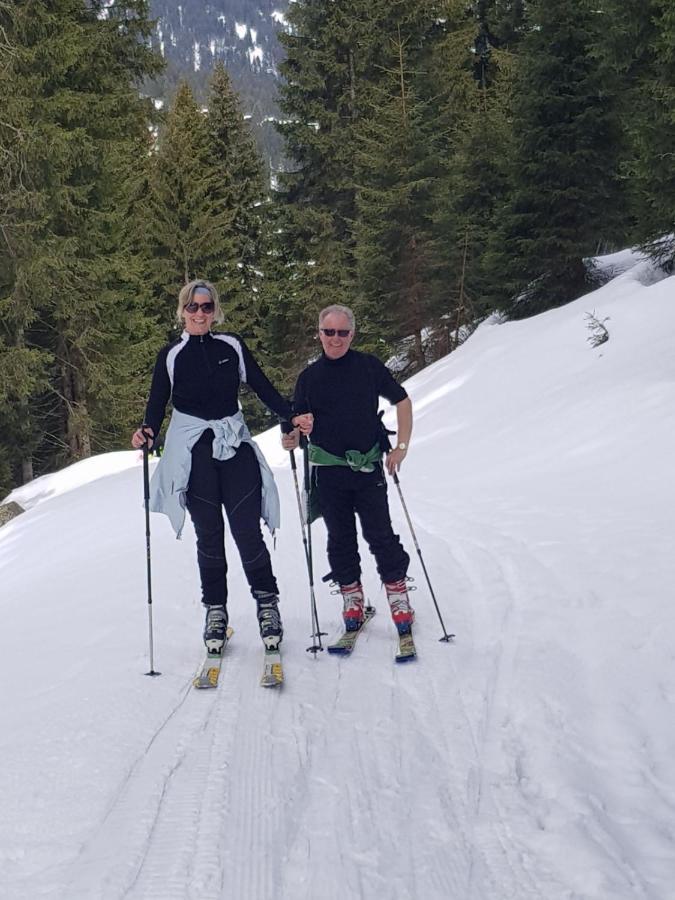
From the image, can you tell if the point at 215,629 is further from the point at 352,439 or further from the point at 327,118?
the point at 327,118

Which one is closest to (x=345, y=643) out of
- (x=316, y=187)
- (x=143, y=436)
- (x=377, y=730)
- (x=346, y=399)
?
(x=377, y=730)

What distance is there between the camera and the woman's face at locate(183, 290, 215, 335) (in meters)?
4.19

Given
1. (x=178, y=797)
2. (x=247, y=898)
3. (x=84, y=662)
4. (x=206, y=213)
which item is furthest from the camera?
(x=206, y=213)

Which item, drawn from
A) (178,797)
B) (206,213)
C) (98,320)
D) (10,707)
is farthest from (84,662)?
(206,213)

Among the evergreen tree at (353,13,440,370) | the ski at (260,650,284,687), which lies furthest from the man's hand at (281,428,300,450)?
the evergreen tree at (353,13,440,370)

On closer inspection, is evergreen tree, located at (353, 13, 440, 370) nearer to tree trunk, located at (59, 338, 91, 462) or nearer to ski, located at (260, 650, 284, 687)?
tree trunk, located at (59, 338, 91, 462)

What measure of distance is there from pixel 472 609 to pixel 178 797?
2615 mm

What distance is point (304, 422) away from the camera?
430 centimetres

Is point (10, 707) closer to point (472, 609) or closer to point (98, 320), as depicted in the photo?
point (472, 609)

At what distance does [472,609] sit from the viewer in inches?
196

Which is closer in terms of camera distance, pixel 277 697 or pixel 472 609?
pixel 277 697

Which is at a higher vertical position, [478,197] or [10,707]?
[478,197]

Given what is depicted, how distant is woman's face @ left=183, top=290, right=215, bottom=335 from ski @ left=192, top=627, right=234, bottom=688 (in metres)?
1.91

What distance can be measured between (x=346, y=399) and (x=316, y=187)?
81.5 feet
